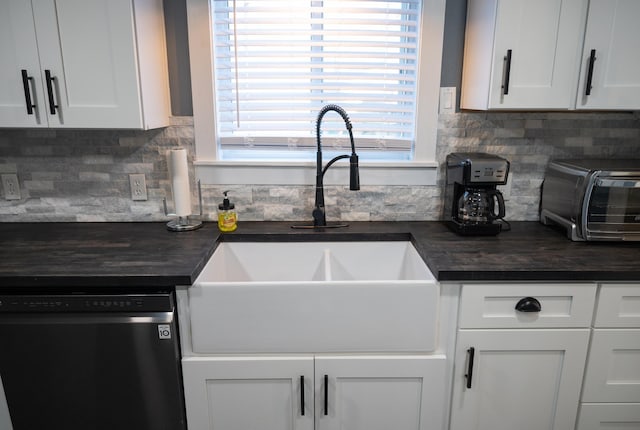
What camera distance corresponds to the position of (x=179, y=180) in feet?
5.80

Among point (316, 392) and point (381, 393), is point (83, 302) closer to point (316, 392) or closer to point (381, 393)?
point (316, 392)

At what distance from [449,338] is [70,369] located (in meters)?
1.30

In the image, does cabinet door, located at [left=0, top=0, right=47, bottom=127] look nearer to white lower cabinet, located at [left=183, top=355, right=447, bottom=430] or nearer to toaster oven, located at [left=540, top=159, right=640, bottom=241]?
white lower cabinet, located at [left=183, top=355, right=447, bottom=430]

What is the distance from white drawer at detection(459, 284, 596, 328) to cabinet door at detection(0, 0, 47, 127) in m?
1.72

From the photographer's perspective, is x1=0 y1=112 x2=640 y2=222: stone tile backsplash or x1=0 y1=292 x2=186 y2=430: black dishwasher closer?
x1=0 y1=292 x2=186 y2=430: black dishwasher

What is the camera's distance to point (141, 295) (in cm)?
132

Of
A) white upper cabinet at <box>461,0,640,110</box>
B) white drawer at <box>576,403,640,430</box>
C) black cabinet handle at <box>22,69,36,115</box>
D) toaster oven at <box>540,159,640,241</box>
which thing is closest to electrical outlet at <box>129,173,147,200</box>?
black cabinet handle at <box>22,69,36,115</box>

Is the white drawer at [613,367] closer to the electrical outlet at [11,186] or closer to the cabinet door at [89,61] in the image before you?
the cabinet door at [89,61]

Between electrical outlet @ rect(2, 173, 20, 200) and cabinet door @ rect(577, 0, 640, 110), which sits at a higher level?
cabinet door @ rect(577, 0, 640, 110)

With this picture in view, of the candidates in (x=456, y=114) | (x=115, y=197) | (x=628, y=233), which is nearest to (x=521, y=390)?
(x=628, y=233)

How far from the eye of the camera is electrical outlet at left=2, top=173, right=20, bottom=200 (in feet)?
6.21

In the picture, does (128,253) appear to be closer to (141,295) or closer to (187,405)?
(141,295)

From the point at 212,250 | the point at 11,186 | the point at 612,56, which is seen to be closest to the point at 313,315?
the point at 212,250

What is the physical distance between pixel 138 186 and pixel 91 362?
2.76 ft
